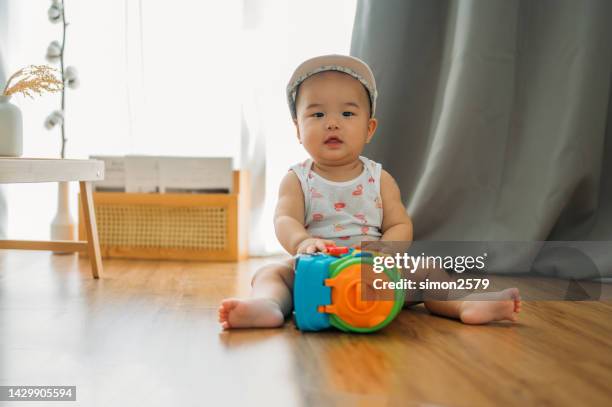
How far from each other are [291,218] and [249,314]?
0.35m

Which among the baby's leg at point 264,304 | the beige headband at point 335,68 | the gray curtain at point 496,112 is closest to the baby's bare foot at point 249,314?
the baby's leg at point 264,304

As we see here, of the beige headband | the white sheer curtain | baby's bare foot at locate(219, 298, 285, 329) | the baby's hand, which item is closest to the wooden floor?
baby's bare foot at locate(219, 298, 285, 329)

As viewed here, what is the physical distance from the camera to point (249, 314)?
3.67 ft

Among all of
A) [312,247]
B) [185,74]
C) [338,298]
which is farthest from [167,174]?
[338,298]

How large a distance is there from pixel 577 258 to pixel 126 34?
5.22 feet

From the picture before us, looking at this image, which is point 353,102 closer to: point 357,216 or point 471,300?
point 357,216

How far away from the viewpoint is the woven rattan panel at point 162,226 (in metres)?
2.03

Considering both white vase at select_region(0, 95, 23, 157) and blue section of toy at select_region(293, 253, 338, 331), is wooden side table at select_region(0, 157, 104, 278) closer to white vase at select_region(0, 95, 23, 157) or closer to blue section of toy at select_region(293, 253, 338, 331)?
white vase at select_region(0, 95, 23, 157)

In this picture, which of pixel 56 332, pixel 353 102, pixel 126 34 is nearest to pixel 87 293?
pixel 56 332

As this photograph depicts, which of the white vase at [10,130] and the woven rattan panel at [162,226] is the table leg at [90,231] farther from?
the woven rattan panel at [162,226]

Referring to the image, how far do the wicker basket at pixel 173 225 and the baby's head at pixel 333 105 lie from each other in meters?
0.63

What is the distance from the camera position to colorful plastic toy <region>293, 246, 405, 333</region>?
3.52ft

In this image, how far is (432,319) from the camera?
1.24 metres

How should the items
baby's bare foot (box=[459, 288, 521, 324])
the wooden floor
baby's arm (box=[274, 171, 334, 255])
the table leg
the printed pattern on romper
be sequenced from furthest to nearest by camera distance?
the table leg → the printed pattern on romper → baby's arm (box=[274, 171, 334, 255]) → baby's bare foot (box=[459, 288, 521, 324]) → the wooden floor
